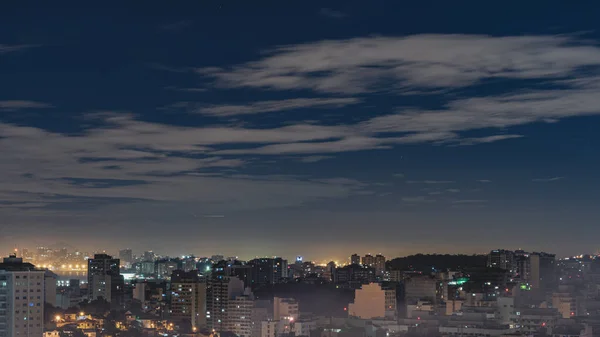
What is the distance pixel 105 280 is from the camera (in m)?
47.4

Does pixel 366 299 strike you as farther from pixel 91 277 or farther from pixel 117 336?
pixel 91 277

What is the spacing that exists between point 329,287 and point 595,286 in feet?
40.6

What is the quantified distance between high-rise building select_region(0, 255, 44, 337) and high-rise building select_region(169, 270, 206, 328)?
14.9 meters

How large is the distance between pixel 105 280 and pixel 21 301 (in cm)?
2721

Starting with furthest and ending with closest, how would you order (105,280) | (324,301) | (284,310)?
(105,280)
(324,301)
(284,310)

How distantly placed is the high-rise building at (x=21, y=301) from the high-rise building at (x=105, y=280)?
22500mm

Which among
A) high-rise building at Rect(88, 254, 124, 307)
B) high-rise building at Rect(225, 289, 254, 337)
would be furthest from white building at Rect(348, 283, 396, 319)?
high-rise building at Rect(88, 254, 124, 307)

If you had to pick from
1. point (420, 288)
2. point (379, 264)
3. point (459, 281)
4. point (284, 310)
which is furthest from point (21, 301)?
point (379, 264)

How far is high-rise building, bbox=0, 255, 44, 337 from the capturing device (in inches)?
802

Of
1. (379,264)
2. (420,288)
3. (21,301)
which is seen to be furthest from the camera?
(379,264)

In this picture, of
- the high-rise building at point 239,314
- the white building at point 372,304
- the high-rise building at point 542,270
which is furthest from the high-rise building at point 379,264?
the high-rise building at point 239,314

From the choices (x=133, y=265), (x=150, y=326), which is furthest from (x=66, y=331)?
(x=133, y=265)

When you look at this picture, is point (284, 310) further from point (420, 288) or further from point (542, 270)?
point (542, 270)

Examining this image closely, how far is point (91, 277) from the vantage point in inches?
1960
